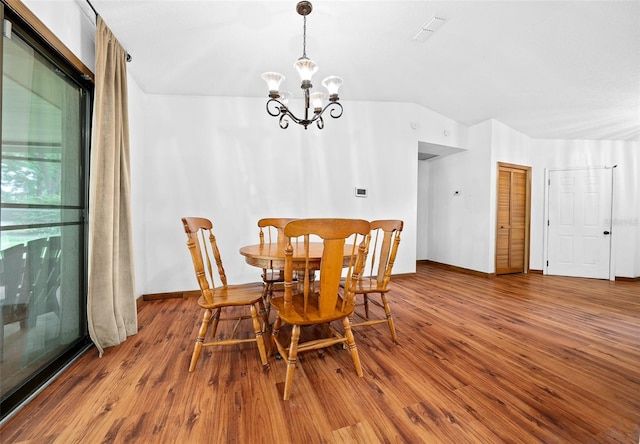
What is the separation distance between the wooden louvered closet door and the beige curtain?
5420 millimetres

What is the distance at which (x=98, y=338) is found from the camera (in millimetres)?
1907

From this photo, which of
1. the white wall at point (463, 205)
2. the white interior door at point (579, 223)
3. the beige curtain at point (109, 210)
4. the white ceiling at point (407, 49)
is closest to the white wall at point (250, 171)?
the white ceiling at point (407, 49)

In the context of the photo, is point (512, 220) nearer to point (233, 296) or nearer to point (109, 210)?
point (233, 296)

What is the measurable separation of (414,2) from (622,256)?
226 inches

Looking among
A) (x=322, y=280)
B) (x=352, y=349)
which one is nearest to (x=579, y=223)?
(x=352, y=349)

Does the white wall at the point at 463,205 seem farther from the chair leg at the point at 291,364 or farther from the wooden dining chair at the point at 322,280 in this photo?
the chair leg at the point at 291,364

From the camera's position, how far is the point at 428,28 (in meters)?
2.37

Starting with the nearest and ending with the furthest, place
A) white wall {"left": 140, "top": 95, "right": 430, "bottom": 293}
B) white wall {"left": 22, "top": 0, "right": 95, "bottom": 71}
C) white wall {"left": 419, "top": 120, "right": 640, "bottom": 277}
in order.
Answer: white wall {"left": 22, "top": 0, "right": 95, "bottom": 71}, white wall {"left": 140, "top": 95, "right": 430, "bottom": 293}, white wall {"left": 419, "top": 120, "right": 640, "bottom": 277}

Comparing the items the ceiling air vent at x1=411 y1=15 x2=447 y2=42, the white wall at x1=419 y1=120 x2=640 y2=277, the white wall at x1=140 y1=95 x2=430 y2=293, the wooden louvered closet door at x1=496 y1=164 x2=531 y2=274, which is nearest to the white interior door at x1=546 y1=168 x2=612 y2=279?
the white wall at x1=419 y1=120 x2=640 y2=277

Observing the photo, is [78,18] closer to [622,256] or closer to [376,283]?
[376,283]

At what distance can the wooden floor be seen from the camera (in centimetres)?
121

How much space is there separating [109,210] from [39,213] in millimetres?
387

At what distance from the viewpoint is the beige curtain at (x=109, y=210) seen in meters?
1.90

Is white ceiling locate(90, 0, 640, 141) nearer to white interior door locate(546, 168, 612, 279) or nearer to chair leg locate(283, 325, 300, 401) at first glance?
white interior door locate(546, 168, 612, 279)
